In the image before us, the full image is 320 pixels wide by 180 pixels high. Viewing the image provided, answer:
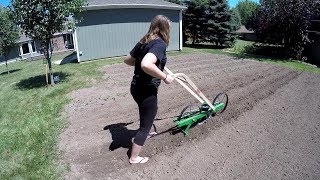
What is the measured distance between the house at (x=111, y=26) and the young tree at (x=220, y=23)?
6671 mm

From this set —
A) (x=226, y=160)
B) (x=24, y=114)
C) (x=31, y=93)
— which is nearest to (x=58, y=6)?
(x=31, y=93)

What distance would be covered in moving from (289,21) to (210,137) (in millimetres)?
13532

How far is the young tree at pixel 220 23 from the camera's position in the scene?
960 inches

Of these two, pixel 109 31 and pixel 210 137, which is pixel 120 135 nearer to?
pixel 210 137

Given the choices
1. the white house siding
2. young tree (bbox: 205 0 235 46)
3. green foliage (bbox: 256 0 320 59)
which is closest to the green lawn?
the white house siding

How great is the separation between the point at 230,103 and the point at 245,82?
260cm

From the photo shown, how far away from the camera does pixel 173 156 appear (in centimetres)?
486

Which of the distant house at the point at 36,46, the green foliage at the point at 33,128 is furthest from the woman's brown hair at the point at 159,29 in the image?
the distant house at the point at 36,46

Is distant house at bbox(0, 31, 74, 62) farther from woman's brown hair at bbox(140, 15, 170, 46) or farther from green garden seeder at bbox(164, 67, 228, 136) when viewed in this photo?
woman's brown hair at bbox(140, 15, 170, 46)

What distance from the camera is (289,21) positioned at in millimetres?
16438

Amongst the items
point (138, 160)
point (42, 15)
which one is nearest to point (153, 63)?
point (138, 160)

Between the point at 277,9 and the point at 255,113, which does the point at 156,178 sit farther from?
the point at 277,9

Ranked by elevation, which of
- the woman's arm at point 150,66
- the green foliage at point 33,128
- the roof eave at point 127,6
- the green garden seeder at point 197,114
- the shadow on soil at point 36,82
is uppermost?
the roof eave at point 127,6

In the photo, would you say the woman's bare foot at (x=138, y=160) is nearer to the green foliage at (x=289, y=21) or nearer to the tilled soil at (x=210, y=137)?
the tilled soil at (x=210, y=137)
